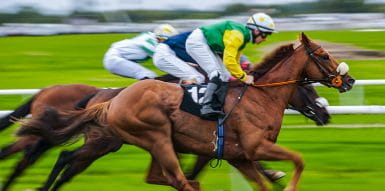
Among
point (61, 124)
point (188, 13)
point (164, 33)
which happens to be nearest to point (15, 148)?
point (61, 124)

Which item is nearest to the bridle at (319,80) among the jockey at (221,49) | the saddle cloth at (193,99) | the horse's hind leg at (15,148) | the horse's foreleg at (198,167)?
the jockey at (221,49)

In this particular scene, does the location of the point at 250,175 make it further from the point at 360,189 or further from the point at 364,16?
the point at 364,16

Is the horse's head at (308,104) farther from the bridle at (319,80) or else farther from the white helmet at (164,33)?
the white helmet at (164,33)

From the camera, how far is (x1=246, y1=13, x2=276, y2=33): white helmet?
283 inches

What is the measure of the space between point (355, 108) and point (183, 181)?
13.3 ft

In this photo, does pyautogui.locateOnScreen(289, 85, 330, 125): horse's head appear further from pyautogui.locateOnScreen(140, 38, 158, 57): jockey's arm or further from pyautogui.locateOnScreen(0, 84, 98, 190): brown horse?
pyautogui.locateOnScreen(0, 84, 98, 190): brown horse

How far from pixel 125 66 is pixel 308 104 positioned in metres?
2.09

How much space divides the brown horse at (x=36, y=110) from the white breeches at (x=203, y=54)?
111 centimetres

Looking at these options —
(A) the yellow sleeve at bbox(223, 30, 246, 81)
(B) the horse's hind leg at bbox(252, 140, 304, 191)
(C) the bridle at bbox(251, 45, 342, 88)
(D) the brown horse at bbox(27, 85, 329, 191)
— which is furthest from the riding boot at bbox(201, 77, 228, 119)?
(D) the brown horse at bbox(27, 85, 329, 191)

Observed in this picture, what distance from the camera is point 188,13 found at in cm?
3506

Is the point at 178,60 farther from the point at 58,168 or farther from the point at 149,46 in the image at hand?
the point at 58,168

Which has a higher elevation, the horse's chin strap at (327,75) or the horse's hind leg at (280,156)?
the horse's chin strap at (327,75)

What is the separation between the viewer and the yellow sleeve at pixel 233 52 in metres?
7.07

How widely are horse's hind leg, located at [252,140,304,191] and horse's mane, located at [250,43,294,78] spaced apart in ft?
2.49
